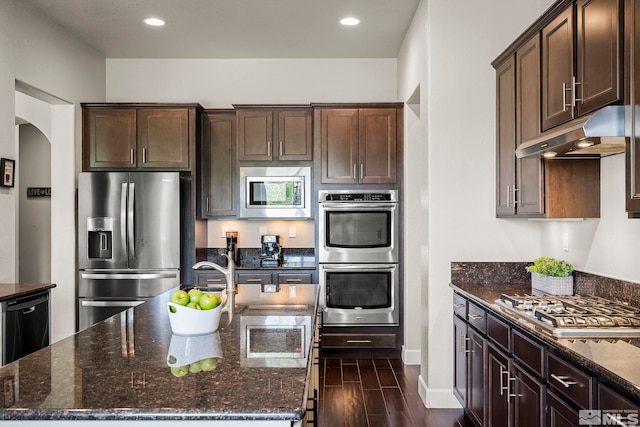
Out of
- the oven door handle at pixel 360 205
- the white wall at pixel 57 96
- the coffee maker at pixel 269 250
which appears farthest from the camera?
the coffee maker at pixel 269 250

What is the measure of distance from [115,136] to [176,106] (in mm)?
681

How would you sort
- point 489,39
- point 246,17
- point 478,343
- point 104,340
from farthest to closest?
point 246,17
point 489,39
point 478,343
point 104,340

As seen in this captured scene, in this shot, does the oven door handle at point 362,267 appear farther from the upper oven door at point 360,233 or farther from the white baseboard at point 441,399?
the white baseboard at point 441,399

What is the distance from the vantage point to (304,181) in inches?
202

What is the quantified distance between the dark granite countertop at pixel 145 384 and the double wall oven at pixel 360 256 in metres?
2.99

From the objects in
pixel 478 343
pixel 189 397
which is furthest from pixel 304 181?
pixel 189 397

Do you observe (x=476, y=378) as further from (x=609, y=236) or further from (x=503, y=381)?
(x=609, y=236)

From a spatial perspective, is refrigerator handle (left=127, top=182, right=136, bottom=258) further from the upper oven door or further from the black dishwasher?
the upper oven door

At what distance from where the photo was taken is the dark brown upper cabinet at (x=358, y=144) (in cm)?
498

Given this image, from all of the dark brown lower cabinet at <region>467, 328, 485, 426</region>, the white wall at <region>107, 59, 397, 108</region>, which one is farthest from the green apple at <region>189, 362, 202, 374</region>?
the white wall at <region>107, 59, 397, 108</region>

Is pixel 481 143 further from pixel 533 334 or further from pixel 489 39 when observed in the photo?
pixel 533 334

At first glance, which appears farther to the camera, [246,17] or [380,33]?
[380,33]

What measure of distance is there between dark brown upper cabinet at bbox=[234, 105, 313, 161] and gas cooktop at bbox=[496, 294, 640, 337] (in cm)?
290

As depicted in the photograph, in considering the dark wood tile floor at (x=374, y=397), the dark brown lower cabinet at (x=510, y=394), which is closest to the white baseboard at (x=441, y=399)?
the dark wood tile floor at (x=374, y=397)
